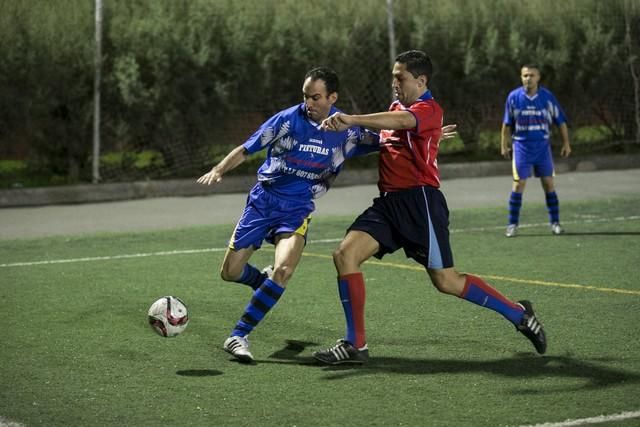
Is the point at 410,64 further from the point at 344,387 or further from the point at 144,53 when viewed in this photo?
the point at 144,53

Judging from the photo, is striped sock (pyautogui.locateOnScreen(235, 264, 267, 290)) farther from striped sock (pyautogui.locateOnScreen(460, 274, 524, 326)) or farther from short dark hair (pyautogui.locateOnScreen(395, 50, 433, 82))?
short dark hair (pyautogui.locateOnScreen(395, 50, 433, 82))

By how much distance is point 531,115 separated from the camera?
13109 mm

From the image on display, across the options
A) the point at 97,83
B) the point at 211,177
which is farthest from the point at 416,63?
the point at 97,83

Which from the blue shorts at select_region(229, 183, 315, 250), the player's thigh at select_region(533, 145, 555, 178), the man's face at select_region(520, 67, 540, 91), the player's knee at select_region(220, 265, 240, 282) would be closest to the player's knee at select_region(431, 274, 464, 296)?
the blue shorts at select_region(229, 183, 315, 250)

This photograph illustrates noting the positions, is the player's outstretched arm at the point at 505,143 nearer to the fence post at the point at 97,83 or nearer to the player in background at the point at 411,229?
the player in background at the point at 411,229

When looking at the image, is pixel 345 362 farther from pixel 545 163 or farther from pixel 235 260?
pixel 545 163

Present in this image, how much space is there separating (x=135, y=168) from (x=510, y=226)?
→ 731 centimetres

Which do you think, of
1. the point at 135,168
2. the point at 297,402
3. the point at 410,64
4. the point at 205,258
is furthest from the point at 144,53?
the point at 297,402

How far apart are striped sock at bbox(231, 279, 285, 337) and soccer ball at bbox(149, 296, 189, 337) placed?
36cm

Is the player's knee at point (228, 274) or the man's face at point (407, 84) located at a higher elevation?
the man's face at point (407, 84)

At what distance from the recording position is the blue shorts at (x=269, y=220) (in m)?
7.49

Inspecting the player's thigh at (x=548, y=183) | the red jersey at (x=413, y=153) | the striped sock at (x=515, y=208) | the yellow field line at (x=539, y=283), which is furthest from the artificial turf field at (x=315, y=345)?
the player's thigh at (x=548, y=183)

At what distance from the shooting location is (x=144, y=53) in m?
17.6

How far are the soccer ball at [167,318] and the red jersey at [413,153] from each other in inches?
57.6
